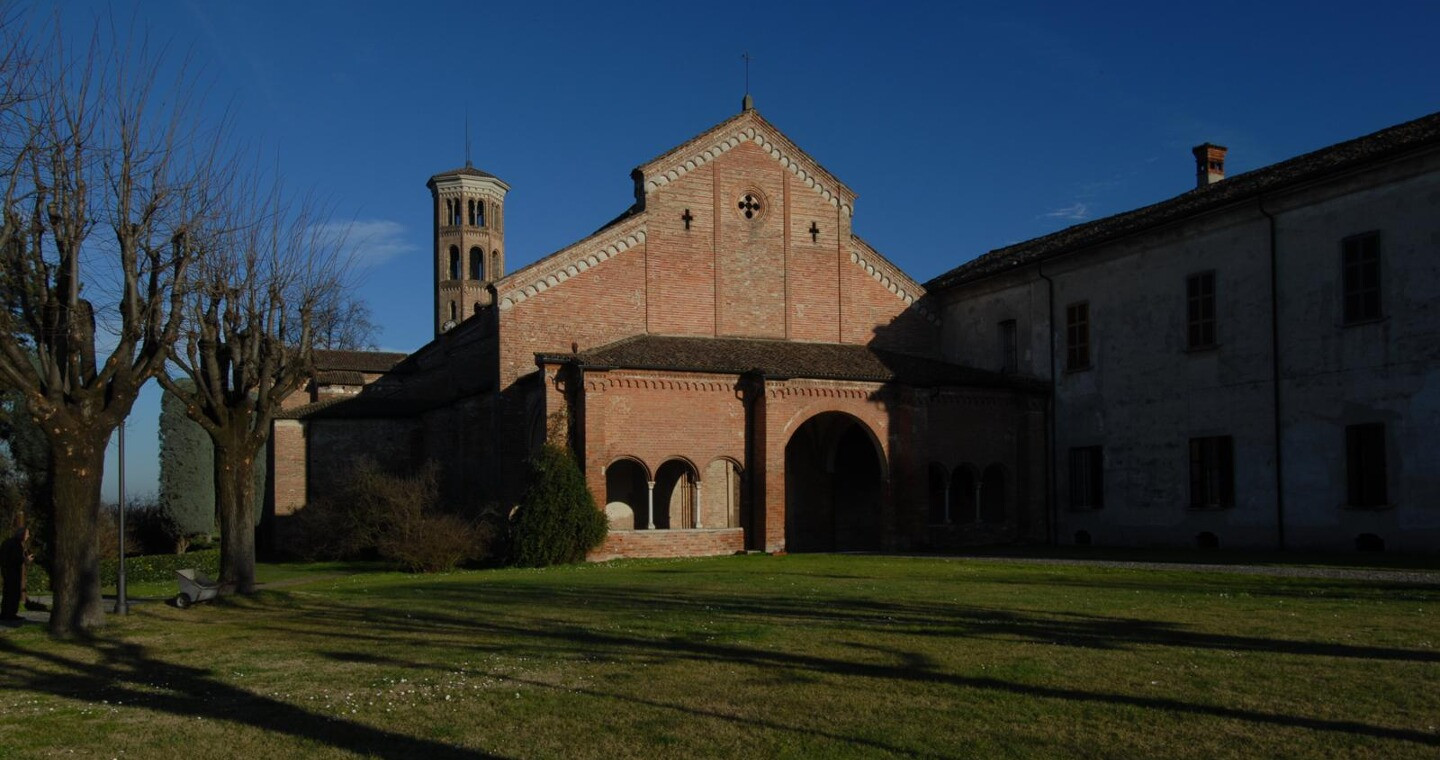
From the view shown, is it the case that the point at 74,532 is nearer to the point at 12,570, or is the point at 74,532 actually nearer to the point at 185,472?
the point at 12,570

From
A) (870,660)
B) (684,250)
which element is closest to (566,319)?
(684,250)

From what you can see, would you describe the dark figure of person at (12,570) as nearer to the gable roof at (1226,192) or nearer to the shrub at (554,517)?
the shrub at (554,517)

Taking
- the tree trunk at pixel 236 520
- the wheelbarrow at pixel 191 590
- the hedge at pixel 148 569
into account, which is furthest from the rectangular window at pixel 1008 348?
the wheelbarrow at pixel 191 590

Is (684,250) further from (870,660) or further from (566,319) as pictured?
(870,660)

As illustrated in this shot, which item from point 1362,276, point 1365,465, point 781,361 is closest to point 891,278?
Result: point 781,361

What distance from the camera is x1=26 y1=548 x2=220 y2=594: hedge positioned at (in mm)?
25641

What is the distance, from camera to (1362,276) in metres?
21.7

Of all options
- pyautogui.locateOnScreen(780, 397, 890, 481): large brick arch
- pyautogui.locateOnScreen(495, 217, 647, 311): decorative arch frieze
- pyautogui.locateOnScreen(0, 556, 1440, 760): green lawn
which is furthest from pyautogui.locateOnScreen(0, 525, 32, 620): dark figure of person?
pyautogui.locateOnScreen(780, 397, 890, 481): large brick arch

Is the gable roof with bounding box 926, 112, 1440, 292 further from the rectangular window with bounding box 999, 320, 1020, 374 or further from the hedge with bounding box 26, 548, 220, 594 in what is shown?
the hedge with bounding box 26, 548, 220, 594

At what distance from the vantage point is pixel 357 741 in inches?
271

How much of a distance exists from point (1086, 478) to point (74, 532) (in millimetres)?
23060

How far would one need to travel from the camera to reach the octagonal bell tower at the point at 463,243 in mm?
63250

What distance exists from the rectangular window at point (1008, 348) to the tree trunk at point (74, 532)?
2370 cm

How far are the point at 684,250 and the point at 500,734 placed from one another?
953 inches
